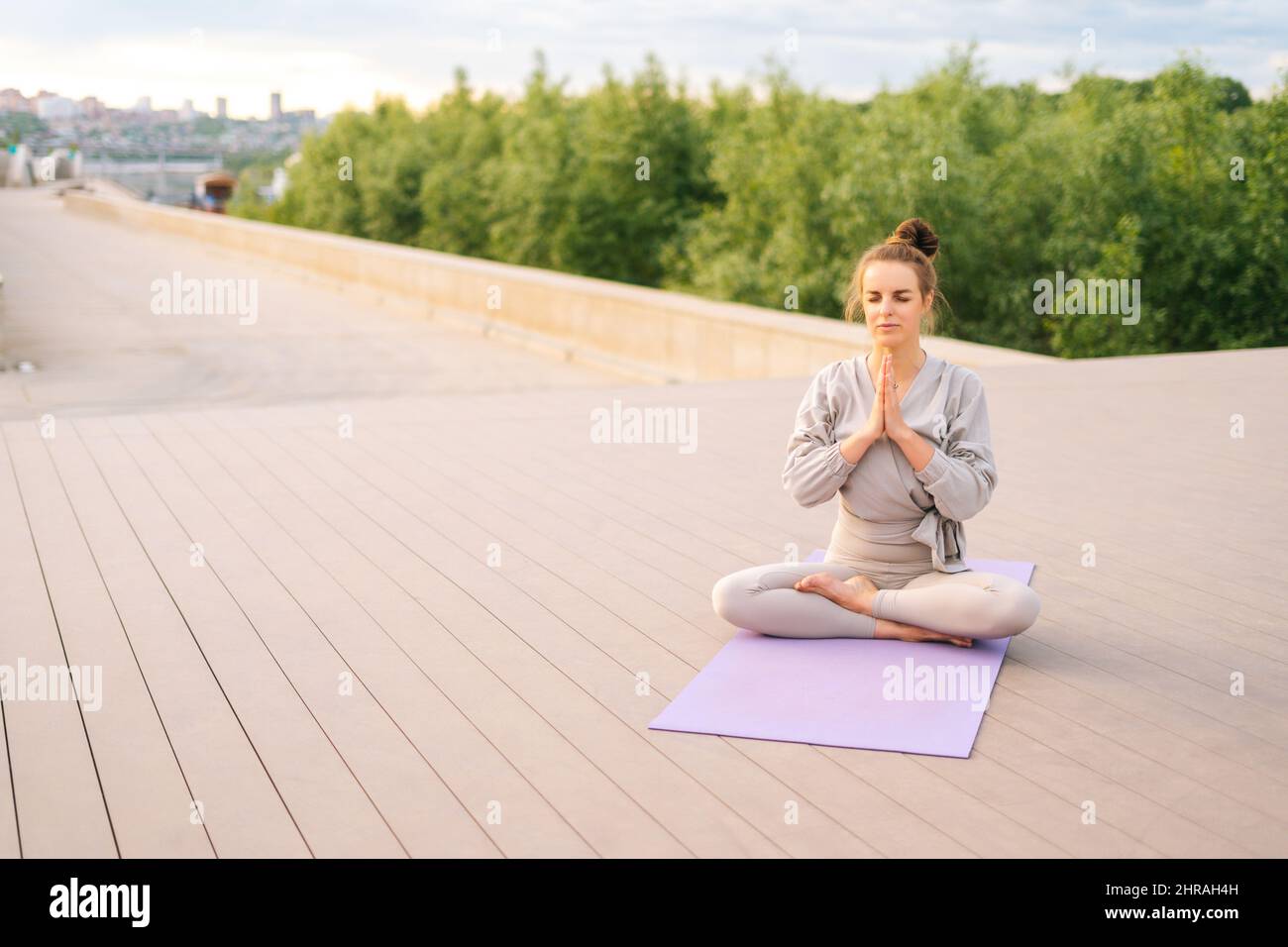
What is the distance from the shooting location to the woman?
378cm

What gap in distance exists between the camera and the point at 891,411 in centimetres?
376

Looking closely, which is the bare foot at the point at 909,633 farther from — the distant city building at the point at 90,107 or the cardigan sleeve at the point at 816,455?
the distant city building at the point at 90,107

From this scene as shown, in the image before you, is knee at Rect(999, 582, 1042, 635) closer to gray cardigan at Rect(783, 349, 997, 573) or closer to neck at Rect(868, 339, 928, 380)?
gray cardigan at Rect(783, 349, 997, 573)

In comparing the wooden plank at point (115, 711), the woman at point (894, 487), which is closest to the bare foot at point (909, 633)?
the woman at point (894, 487)

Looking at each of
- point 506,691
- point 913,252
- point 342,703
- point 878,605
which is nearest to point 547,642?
point 506,691

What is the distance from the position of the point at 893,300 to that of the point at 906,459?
0.46 meters

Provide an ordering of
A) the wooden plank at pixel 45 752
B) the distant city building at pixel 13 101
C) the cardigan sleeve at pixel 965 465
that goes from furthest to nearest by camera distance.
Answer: the distant city building at pixel 13 101
the cardigan sleeve at pixel 965 465
the wooden plank at pixel 45 752

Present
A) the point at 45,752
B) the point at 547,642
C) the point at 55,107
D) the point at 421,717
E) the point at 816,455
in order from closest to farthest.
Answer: the point at 45,752 < the point at 421,717 < the point at 816,455 < the point at 547,642 < the point at 55,107

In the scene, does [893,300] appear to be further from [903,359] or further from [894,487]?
[894,487]

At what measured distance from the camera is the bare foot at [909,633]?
394 centimetres

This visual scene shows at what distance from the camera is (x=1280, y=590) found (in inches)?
177

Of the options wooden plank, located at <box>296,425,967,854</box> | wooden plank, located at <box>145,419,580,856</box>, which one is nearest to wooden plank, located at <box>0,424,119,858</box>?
wooden plank, located at <box>145,419,580,856</box>
